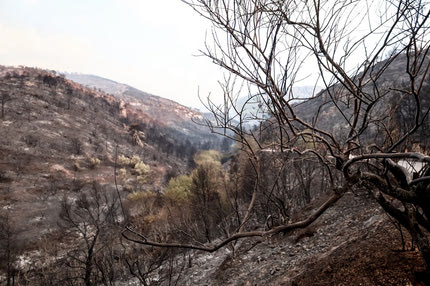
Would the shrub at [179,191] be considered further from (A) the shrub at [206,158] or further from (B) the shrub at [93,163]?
(B) the shrub at [93,163]

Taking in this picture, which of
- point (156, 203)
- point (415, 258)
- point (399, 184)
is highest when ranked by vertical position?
point (399, 184)

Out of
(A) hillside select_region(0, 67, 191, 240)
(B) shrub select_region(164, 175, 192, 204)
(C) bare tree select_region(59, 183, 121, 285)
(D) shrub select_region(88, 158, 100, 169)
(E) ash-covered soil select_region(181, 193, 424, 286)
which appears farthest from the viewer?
(D) shrub select_region(88, 158, 100, 169)

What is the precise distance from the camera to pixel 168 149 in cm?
6016

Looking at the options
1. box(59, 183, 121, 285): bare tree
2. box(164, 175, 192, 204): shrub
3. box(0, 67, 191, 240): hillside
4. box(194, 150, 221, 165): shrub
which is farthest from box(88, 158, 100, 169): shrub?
box(164, 175, 192, 204): shrub

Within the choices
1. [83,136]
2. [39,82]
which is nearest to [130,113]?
[39,82]

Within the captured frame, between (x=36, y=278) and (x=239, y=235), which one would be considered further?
(x=36, y=278)

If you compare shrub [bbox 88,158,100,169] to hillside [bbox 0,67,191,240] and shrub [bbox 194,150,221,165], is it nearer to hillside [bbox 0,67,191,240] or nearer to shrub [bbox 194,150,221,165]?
hillside [bbox 0,67,191,240]

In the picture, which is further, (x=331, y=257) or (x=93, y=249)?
(x=93, y=249)

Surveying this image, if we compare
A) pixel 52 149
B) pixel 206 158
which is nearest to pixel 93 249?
pixel 206 158

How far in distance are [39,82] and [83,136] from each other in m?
26.5

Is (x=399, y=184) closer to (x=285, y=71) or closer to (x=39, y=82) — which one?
(x=285, y=71)

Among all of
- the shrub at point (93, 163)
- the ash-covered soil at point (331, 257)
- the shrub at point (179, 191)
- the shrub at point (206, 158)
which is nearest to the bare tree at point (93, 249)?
the ash-covered soil at point (331, 257)

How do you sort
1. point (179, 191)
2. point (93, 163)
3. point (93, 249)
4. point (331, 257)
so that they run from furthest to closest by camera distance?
point (93, 163) < point (179, 191) < point (93, 249) < point (331, 257)

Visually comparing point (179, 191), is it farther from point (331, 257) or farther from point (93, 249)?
point (331, 257)
